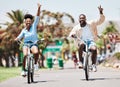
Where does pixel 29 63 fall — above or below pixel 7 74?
above

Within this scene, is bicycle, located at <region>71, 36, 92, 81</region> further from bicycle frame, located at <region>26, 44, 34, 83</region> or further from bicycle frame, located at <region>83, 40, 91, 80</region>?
bicycle frame, located at <region>26, 44, 34, 83</region>

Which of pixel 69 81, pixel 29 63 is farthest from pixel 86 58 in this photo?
pixel 29 63

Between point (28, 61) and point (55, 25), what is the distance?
116 feet

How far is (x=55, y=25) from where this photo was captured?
47.9 m

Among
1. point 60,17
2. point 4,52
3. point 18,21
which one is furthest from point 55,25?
point 4,52

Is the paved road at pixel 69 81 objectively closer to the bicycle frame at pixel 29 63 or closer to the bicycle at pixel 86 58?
the bicycle frame at pixel 29 63

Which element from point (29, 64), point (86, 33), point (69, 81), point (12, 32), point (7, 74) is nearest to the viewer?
point (29, 64)

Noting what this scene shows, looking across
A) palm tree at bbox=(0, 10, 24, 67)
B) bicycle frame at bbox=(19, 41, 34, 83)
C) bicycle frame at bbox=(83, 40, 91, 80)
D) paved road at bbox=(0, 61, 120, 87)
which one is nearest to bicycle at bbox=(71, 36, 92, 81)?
bicycle frame at bbox=(83, 40, 91, 80)

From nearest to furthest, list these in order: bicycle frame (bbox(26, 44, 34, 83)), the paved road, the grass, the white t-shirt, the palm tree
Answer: the paved road < bicycle frame (bbox(26, 44, 34, 83)) < the white t-shirt < the grass < the palm tree

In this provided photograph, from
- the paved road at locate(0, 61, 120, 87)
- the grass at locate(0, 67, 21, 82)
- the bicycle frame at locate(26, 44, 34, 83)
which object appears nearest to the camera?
the paved road at locate(0, 61, 120, 87)

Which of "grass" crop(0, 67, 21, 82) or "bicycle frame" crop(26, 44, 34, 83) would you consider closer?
"bicycle frame" crop(26, 44, 34, 83)

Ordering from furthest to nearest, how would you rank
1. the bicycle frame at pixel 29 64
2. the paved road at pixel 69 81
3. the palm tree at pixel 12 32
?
the palm tree at pixel 12 32 < the bicycle frame at pixel 29 64 < the paved road at pixel 69 81

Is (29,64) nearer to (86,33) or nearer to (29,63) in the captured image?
(29,63)

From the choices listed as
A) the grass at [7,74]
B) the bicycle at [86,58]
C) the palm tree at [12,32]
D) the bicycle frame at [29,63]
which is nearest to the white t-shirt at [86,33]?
the bicycle at [86,58]
